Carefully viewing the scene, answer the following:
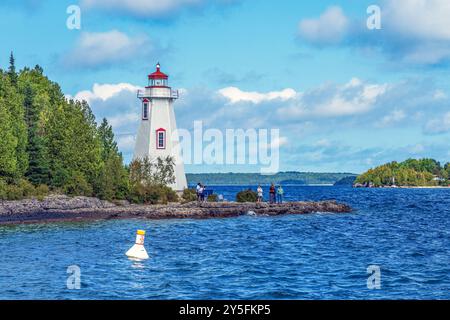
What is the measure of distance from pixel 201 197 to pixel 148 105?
10919 millimetres

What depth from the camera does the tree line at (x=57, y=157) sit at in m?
57.9

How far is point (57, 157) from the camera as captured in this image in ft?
A: 212

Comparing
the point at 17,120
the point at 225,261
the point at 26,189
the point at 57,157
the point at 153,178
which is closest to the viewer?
the point at 225,261

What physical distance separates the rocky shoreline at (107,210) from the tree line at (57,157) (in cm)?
245

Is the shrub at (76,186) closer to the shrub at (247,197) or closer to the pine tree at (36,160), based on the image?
the pine tree at (36,160)

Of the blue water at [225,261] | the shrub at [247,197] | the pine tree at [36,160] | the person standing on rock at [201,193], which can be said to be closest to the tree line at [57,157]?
the pine tree at [36,160]

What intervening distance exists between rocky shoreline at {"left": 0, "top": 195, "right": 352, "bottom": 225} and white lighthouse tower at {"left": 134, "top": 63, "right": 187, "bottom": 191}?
7458mm

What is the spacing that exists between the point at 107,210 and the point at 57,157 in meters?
11.6

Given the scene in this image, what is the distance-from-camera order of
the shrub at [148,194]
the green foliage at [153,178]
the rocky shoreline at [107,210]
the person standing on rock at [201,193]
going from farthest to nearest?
the green foliage at [153,178] < the shrub at [148,194] < the person standing on rock at [201,193] < the rocky shoreline at [107,210]

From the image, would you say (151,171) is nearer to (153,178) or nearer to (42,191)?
(153,178)

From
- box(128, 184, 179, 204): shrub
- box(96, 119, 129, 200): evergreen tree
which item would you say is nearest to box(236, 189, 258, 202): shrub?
box(128, 184, 179, 204): shrub

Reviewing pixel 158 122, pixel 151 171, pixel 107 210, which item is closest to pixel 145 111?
pixel 158 122
